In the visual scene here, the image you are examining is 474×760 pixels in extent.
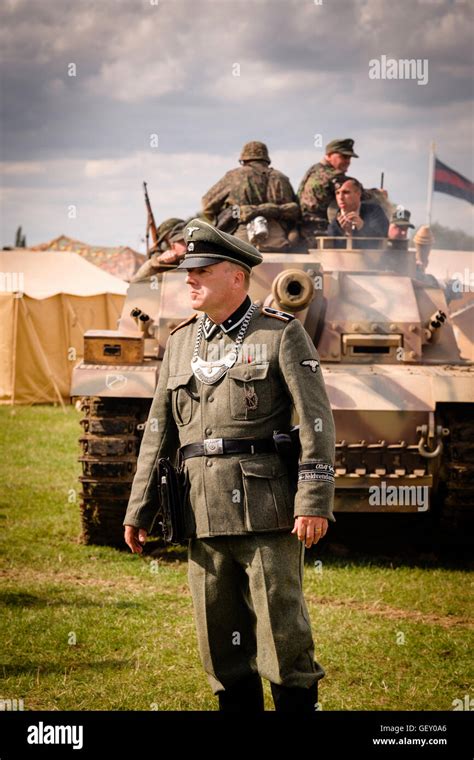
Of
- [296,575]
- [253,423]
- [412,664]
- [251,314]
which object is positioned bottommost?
[412,664]

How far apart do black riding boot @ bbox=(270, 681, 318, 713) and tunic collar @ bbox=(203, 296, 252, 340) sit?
1300 mm

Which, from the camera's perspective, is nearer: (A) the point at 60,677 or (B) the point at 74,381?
(A) the point at 60,677

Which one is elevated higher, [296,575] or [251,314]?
[251,314]

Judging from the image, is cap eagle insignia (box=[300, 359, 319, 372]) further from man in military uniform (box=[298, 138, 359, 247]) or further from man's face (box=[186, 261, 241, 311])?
man in military uniform (box=[298, 138, 359, 247])

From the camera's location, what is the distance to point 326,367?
25.0 feet

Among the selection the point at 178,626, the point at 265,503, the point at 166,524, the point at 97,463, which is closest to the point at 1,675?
the point at 178,626

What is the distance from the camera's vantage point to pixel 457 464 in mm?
7258

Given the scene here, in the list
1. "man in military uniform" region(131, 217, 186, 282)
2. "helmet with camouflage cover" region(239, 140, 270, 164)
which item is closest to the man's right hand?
"man in military uniform" region(131, 217, 186, 282)

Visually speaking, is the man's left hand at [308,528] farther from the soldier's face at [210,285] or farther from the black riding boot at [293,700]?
the soldier's face at [210,285]

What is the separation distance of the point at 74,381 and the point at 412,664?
10.3 ft

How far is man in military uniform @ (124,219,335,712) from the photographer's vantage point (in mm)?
3740

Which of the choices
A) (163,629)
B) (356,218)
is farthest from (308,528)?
(356,218)

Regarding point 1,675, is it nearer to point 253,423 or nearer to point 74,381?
point 253,423

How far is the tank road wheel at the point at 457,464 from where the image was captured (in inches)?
286
